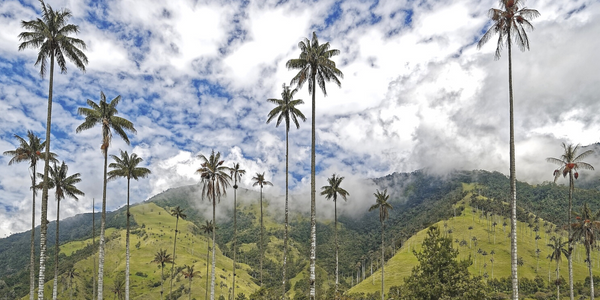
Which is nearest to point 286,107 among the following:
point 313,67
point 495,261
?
point 313,67

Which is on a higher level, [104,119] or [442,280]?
[104,119]

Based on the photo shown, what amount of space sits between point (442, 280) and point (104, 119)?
127ft

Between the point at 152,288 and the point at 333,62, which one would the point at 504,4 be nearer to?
the point at 333,62

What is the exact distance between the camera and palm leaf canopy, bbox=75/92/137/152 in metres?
34.8

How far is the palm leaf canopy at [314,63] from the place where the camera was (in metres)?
30.9

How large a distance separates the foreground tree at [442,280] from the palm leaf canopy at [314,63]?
20349mm

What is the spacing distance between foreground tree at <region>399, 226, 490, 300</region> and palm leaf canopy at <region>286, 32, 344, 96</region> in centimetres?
2035

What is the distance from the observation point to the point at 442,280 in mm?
34062

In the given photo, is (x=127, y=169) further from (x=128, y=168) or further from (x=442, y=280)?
(x=442, y=280)

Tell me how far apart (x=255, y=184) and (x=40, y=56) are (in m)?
38.3

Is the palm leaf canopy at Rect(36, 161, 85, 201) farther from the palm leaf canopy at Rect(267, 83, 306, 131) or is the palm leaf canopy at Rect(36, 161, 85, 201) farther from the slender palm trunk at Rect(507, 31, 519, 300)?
the slender palm trunk at Rect(507, 31, 519, 300)

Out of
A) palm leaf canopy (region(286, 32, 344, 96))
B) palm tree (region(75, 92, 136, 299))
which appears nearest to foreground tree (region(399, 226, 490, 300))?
palm leaf canopy (region(286, 32, 344, 96))

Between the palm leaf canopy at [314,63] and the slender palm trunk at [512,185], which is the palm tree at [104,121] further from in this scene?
the slender palm trunk at [512,185]

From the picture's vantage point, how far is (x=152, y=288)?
599 ft
